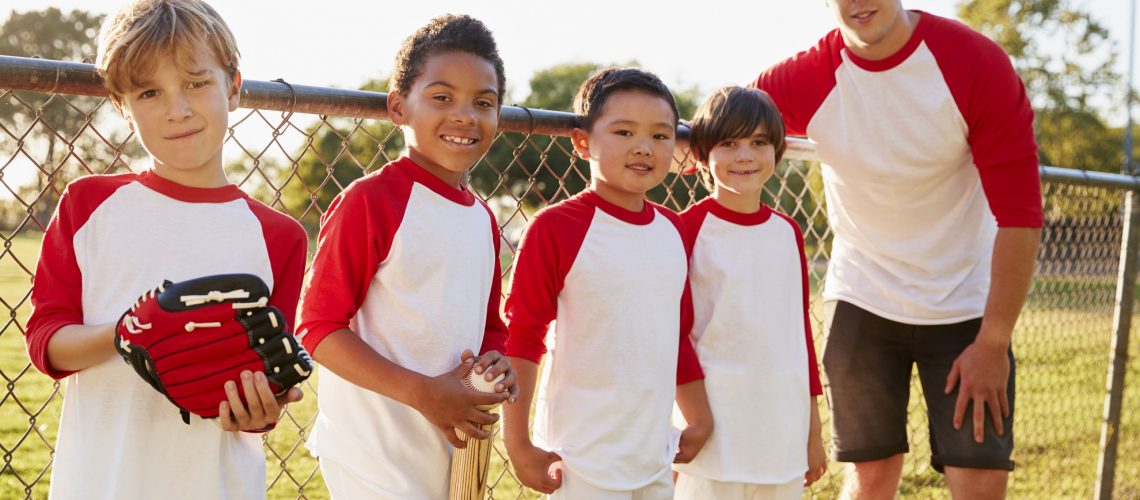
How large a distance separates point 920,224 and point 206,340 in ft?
7.66

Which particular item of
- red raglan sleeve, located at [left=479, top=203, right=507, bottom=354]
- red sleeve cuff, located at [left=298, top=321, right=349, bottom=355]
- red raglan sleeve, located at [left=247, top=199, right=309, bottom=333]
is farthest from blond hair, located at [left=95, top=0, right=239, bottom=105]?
red raglan sleeve, located at [left=479, top=203, right=507, bottom=354]

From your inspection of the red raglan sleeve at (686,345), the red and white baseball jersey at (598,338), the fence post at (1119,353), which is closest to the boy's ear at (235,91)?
the red and white baseball jersey at (598,338)

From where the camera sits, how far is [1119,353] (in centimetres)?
516

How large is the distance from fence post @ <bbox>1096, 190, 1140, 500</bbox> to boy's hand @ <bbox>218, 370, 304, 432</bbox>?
179 inches

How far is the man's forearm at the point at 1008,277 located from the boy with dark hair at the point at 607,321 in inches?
39.4

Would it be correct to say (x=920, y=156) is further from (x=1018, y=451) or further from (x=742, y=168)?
(x=1018, y=451)

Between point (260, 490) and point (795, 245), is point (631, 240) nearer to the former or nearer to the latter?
point (795, 245)

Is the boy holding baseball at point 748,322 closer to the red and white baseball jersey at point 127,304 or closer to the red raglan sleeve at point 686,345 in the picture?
the red raglan sleeve at point 686,345

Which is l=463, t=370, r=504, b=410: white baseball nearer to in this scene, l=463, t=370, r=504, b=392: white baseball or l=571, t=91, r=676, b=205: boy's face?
l=463, t=370, r=504, b=392: white baseball

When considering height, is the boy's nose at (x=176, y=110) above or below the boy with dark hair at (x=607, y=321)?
above

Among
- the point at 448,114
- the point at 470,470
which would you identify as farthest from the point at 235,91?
the point at 470,470

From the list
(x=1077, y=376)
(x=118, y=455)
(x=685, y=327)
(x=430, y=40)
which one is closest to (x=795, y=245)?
(x=685, y=327)

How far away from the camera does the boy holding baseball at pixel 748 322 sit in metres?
2.83

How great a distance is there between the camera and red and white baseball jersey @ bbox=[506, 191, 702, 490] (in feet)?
8.22
